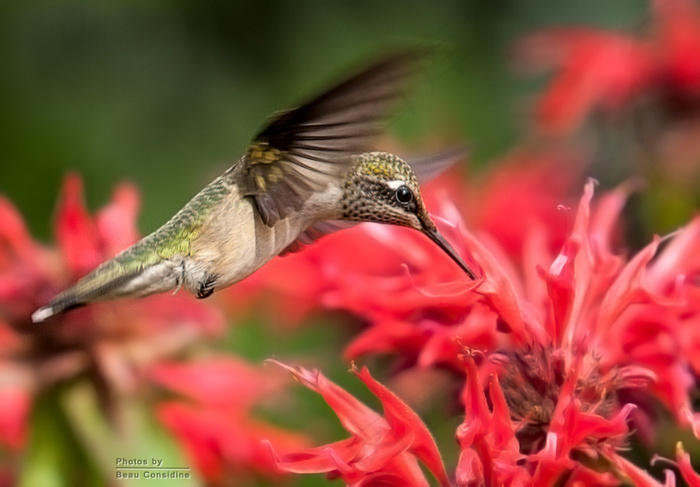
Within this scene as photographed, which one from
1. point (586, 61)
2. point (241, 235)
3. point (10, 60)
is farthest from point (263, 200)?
point (10, 60)

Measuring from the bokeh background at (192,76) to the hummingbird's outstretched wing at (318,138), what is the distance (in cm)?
102

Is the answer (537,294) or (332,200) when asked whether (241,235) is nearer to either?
(332,200)

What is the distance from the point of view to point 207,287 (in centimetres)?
77

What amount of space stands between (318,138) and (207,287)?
0.48ft

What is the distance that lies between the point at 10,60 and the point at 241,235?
1.52 m

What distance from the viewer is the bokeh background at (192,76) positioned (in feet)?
6.31

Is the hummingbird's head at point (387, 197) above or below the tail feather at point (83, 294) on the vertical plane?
above

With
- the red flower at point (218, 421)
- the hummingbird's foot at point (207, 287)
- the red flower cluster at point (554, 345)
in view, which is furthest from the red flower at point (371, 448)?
the red flower at point (218, 421)

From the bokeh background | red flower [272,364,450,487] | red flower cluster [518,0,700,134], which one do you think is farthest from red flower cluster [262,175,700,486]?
the bokeh background

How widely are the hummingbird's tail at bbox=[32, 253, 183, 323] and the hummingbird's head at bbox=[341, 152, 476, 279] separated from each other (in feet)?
0.49

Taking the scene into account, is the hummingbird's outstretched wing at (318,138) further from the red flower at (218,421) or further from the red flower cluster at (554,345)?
the red flower at (218,421)

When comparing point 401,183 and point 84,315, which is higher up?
point 401,183

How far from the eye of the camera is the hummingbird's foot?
2.52 feet

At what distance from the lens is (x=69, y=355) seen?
93 cm
